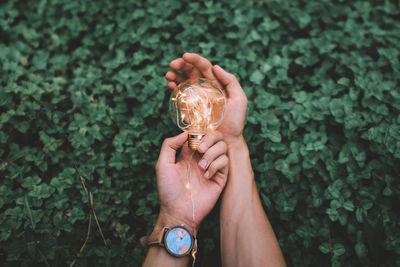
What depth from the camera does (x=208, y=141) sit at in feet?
5.91

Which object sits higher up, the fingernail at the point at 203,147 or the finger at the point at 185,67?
the finger at the point at 185,67

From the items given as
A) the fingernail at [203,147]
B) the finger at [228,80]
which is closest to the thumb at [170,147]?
the fingernail at [203,147]

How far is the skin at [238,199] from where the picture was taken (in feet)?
6.21

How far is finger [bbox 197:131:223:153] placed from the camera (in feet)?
5.78

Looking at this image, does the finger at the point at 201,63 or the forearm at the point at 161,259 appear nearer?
the forearm at the point at 161,259

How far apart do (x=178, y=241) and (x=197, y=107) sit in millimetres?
1028

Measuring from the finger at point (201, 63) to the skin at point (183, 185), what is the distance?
654 millimetres

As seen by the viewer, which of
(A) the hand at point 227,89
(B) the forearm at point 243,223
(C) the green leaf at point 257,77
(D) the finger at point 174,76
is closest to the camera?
(B) the forearm at point 243,223

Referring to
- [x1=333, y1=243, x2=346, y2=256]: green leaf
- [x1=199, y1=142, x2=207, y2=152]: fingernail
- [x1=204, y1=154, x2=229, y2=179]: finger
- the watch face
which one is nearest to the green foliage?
[x1=333, y1=243, x2=346, y2=256]: green leaf

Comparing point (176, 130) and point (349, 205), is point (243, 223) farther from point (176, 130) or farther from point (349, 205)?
point (176, 130)

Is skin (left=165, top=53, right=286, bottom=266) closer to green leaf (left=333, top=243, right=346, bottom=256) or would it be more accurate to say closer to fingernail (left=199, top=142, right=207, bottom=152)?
fingernail (left=199, top=142, right=207, bottom=152)

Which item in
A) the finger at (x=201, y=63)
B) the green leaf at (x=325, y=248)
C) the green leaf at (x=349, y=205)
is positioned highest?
the finger at (x=201, y=63)

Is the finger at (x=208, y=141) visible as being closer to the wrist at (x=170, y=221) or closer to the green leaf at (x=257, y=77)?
the wrist at (x=170, y=221)

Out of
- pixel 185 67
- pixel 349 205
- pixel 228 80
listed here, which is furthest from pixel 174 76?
pixel 349 205
